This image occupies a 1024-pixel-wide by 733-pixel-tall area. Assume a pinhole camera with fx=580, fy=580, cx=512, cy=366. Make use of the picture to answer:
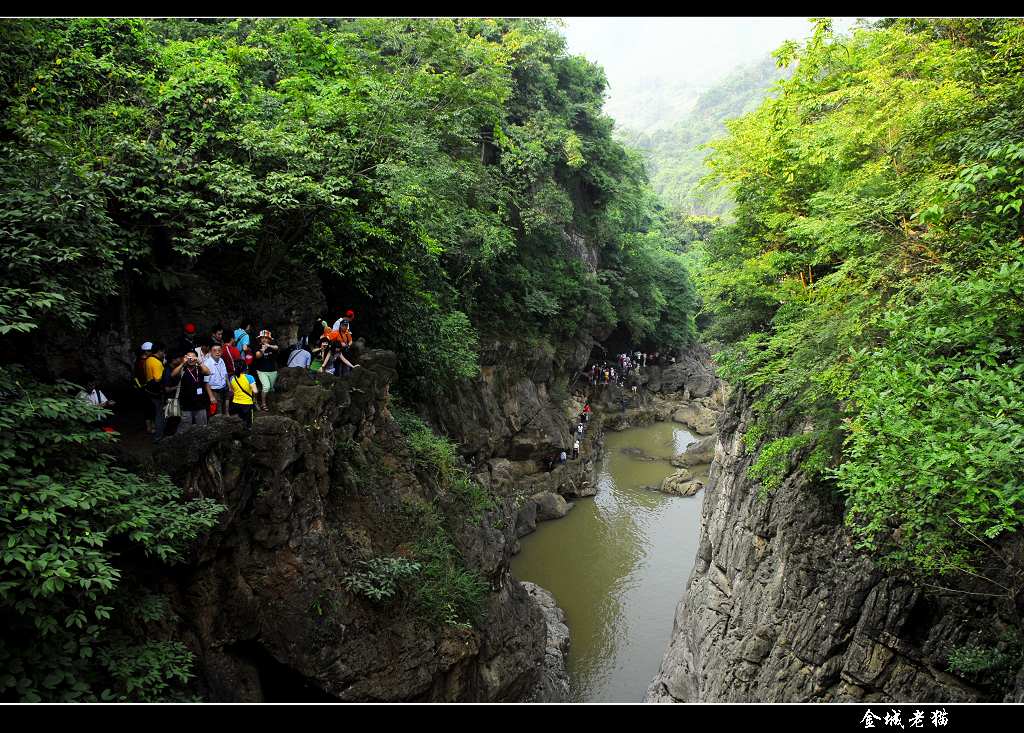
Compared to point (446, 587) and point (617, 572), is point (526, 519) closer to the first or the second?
point (617, 572)

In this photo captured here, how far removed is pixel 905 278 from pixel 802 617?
258 inches

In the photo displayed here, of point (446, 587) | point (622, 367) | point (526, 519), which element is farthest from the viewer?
point (622, 367)

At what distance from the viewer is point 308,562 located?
8500mm

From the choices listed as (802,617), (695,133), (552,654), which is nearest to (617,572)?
(552,654)

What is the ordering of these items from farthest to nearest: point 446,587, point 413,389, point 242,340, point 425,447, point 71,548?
point 413,389 < point 425,447 < point 446,587 < point 242,340 < point 71,548

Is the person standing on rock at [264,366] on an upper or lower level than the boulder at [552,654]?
upper

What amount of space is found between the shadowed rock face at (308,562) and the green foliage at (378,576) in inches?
5.3

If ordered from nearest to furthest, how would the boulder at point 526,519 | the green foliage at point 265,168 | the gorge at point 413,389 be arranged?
the gorge at point 413,389 → the green foliage at point 265,168 → the boulder at point 526,519

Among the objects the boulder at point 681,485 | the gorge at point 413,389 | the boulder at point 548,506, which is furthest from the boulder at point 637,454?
the gorge at point 413,389

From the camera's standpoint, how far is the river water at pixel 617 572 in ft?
53.4

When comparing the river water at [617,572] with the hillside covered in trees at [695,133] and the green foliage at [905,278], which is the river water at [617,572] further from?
the hillside covered in trees at [695,133]

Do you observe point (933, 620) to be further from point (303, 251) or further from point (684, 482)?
point (684, 482)

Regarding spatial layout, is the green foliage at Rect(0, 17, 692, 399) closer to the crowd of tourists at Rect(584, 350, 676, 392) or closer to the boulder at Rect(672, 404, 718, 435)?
the crowd of tourists at Rect(584, 350, 676, 392)
